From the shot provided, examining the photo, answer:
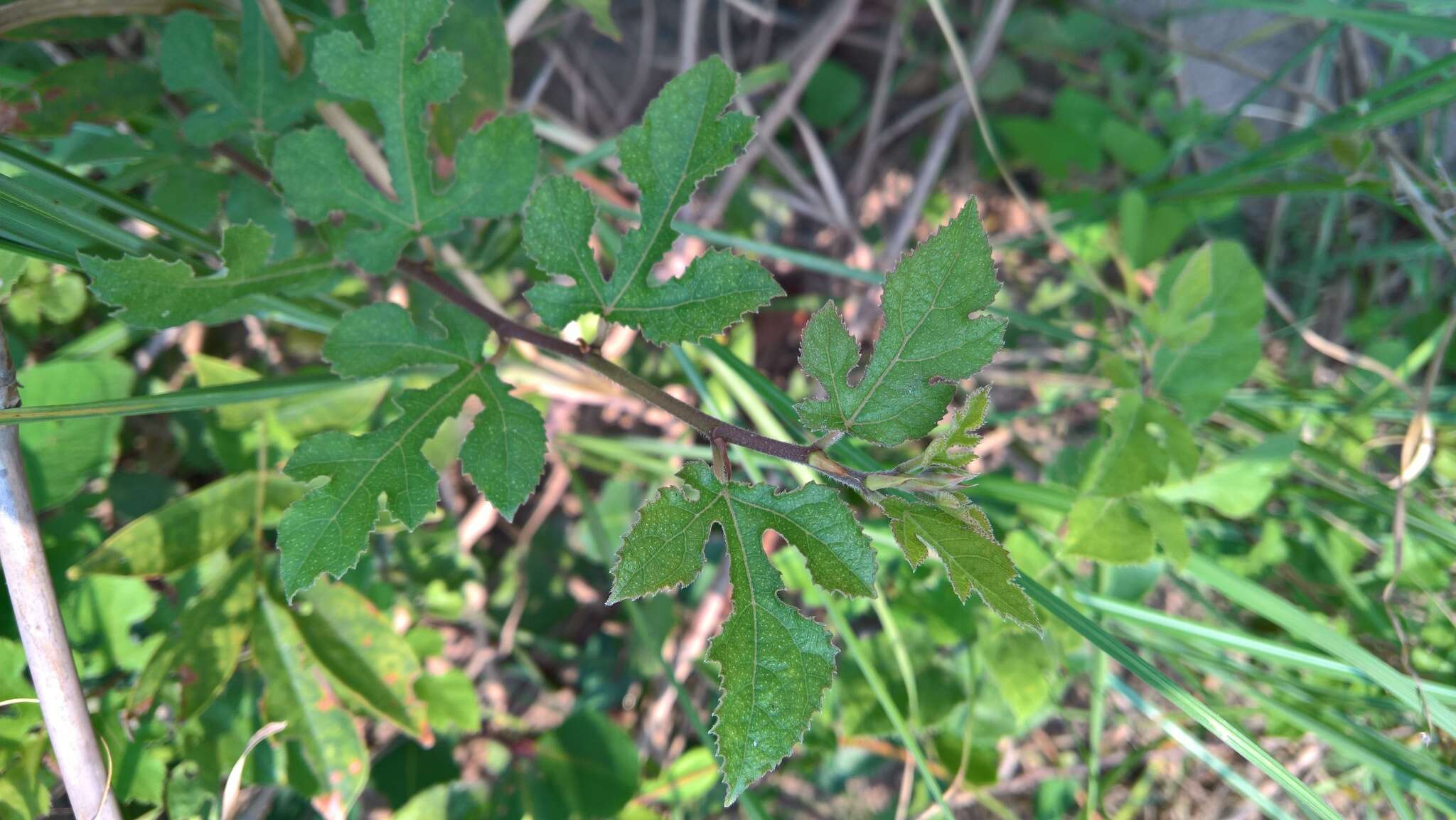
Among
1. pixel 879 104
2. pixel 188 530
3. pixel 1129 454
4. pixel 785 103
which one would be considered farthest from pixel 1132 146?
pixel 188 530

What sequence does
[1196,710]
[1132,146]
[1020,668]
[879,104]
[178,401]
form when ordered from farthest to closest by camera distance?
[879,104], [1132,146], [1020,668], [1196,710], [178,401]

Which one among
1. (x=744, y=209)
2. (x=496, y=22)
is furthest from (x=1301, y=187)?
(x=496, y=22)

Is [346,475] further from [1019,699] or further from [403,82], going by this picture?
[1019,699]

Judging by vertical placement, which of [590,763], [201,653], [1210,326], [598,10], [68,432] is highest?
[598,10]

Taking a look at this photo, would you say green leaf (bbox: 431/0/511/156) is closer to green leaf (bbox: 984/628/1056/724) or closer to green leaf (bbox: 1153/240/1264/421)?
green leaf (bbox: 1153/240/1264/421)

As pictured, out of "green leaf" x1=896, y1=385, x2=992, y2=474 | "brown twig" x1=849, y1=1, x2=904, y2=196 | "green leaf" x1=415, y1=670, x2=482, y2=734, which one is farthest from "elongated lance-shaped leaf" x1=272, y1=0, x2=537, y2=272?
"brown twig" x1=849, y1=1, x2=904, y2=196

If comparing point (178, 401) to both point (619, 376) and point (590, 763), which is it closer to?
point (619, 376)

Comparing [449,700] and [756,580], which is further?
[449,700]
